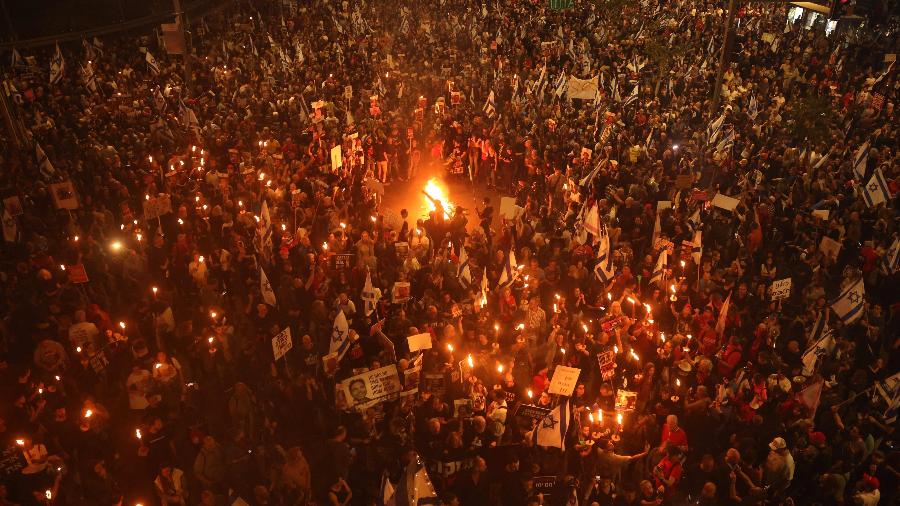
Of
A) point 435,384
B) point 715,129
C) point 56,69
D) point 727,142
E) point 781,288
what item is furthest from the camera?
point 56,69

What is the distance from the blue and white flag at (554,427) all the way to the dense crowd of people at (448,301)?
3 cm

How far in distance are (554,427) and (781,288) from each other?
5.53 meters

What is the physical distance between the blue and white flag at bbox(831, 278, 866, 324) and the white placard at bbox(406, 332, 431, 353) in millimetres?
7011

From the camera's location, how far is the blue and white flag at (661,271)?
38.5 feet

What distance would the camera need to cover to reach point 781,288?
37.4 feet

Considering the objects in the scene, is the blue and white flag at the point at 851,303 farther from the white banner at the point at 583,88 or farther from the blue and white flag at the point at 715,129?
the white banner at the point at 583,88

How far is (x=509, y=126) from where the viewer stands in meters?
20.3

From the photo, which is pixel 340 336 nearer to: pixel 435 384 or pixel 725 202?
pixel 435 384

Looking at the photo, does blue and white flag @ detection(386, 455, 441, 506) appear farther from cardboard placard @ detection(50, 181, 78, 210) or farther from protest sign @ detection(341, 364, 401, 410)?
cardboard placard @ detection(50, 181, 78, 210)

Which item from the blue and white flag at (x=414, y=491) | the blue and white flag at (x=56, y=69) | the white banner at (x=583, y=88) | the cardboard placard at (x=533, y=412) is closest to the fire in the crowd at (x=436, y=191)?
the white banner at (x=583, y=88)

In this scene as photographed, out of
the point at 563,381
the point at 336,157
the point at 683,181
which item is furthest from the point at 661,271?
the point at 336,157

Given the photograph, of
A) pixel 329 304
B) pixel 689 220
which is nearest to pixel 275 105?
pixel 329 304

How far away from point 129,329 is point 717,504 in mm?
9651

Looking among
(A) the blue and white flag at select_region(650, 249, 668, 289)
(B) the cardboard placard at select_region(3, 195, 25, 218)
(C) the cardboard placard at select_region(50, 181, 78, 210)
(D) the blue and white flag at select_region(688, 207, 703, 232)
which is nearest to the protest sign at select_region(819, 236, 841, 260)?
(D) the blue and white flag at select_region(688, 207, 703, 232)
